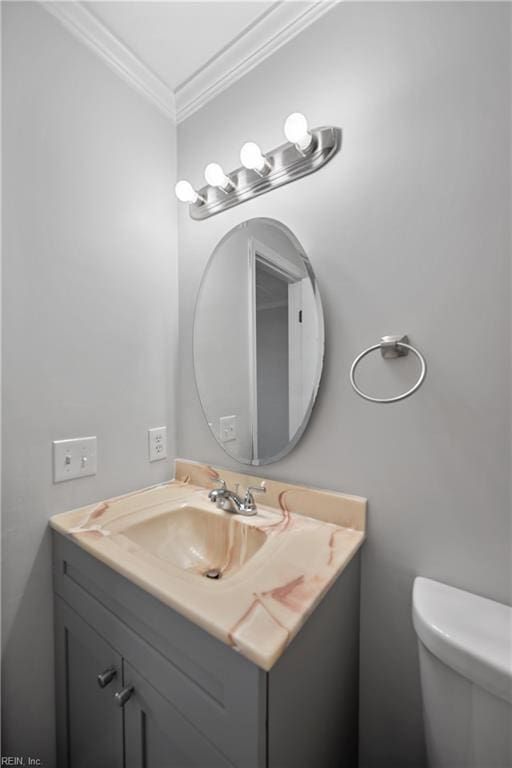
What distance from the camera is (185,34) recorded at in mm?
1022

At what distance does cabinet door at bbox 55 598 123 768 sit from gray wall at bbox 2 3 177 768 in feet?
0.18

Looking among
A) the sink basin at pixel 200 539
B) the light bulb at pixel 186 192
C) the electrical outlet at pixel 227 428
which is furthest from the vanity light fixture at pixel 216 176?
the sink basin at pixel 200 539

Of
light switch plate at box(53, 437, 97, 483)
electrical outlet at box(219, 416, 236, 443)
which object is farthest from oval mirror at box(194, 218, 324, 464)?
light switch plate at box(53, 437, 97, 483)

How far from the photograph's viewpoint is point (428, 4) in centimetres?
77

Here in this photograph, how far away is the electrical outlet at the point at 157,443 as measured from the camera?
1204 millimetres

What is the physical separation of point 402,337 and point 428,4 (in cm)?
81

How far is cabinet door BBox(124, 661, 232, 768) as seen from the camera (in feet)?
1.85

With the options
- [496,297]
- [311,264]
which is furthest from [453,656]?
[311,264]

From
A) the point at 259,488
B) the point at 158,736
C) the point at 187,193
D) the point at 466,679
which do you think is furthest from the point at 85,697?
the point at 187,193

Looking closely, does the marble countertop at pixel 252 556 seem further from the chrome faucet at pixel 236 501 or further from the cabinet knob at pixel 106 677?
the cabinet knob at pixel 106 677

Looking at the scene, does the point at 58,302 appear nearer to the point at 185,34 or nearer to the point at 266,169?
the point at 266,169

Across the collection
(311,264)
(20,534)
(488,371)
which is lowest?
(20,534)

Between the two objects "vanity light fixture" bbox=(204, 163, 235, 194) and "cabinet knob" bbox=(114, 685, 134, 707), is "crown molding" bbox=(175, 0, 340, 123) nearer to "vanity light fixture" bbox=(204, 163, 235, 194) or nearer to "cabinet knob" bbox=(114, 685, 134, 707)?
"vanity light fixture" bbox=(204, 163, 235, 194)

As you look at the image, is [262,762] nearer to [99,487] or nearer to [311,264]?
[99,487]
